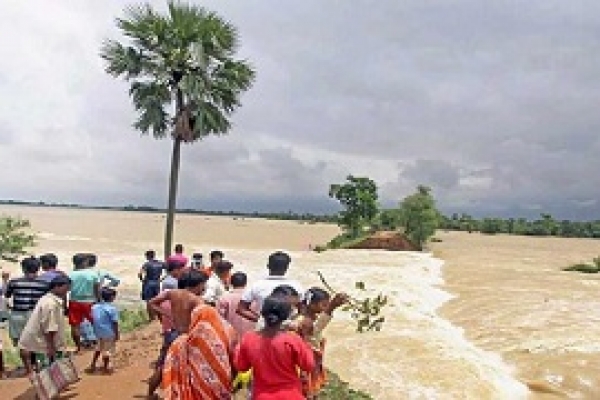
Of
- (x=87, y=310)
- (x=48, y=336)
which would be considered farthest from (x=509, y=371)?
(x=48, y=336)

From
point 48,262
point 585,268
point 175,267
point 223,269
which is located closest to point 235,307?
point 223,269

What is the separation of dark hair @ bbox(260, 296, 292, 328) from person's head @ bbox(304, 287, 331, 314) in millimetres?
856

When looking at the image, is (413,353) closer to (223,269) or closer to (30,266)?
(223,269)

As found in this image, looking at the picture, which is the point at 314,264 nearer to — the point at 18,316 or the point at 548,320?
the point at 548,320

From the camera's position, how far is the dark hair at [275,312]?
15.7 feet

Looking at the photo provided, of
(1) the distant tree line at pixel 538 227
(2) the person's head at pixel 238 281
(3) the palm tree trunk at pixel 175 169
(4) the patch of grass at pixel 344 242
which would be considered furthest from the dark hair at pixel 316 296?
(1) the distant tree line at pixel 538 227

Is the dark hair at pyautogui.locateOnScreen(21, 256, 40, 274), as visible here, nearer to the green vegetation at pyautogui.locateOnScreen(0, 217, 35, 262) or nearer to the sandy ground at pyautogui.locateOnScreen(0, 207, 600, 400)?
the sandy ground at pyautogui.locateOnScreen(0, 207, 600, 400)

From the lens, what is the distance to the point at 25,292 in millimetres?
8359

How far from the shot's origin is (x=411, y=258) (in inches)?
1478

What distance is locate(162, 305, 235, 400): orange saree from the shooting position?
18.3ft

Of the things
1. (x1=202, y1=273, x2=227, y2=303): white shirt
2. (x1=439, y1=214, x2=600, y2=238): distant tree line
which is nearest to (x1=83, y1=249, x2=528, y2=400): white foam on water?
(x1=202, y1=273, x2=227, y2=303): white shirt

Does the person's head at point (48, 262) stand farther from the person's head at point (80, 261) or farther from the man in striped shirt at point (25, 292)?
the person's head at point (80, 261)

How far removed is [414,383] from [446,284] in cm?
1437

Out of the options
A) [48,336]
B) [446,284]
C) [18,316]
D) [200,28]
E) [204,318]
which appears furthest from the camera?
[446,284]
